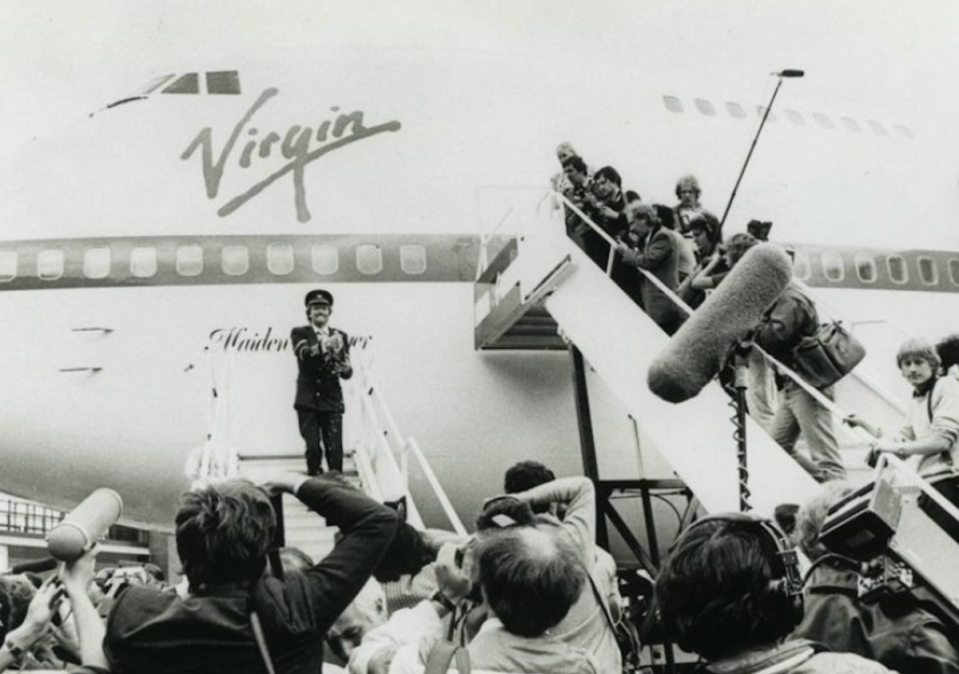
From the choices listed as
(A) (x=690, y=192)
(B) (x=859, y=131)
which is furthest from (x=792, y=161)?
(A) (x=690, y=192)

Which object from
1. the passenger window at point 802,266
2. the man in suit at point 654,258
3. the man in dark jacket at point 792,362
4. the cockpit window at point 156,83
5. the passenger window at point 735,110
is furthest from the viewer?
the passenger window at point 735,110

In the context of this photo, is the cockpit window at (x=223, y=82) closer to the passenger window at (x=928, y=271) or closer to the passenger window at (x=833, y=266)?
the passenger window at (x=833, y=266)

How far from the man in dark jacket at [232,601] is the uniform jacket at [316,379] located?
17.0ft

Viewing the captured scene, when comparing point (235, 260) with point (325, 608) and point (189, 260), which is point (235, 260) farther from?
point (325, 608)

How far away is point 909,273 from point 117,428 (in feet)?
24.6

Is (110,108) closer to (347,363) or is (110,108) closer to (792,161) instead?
(347,363)

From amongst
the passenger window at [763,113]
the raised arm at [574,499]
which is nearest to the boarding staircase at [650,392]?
the raised arm at [574,499]

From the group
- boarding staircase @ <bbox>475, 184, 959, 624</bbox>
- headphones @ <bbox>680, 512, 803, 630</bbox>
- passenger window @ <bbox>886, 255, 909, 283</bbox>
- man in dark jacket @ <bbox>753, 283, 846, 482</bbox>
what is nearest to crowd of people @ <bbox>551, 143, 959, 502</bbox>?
man in dark jacket @ <bbox>753, 283, 846, 482</bbox>

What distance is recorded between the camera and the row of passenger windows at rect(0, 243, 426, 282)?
874 cm

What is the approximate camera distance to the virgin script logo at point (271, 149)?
9.16 meters

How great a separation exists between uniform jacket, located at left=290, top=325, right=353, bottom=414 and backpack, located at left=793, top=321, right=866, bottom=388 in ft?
10.4

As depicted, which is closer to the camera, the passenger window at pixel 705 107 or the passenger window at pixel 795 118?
the passenger window at pixel 705 107

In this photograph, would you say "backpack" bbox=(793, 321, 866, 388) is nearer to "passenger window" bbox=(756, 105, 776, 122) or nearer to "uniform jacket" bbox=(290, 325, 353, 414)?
"uniform jacket" bbox=(290, 325, 353, 414)

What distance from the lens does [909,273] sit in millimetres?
11102
